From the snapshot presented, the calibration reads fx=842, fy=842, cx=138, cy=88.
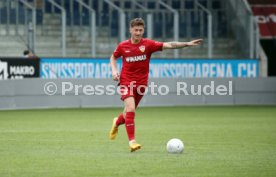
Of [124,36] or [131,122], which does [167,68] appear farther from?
[131,122]

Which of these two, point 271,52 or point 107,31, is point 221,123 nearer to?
point 107,31

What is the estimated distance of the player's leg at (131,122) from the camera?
13.0 metres

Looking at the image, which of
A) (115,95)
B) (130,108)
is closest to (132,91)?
(130,108)

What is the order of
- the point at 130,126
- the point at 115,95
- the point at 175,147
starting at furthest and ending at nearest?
the point at 115,95
the point at 130,126
the point at 175,147

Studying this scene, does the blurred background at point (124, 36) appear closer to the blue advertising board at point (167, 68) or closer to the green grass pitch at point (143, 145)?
the blue advertising board at point (167, 68)

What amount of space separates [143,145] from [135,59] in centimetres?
166

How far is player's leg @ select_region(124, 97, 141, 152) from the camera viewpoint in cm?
1300

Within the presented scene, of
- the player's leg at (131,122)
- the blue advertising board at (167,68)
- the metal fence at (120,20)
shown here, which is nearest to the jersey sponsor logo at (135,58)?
the player's leg at (131,122)

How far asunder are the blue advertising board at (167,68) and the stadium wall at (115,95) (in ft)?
3.72

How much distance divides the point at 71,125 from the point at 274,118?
6063 mm

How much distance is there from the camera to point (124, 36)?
98.6ft

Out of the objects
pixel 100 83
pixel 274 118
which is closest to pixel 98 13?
pixel 100 83

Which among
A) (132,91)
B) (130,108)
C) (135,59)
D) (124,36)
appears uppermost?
(135,59)

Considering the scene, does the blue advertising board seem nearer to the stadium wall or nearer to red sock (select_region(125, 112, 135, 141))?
the stadium wall
